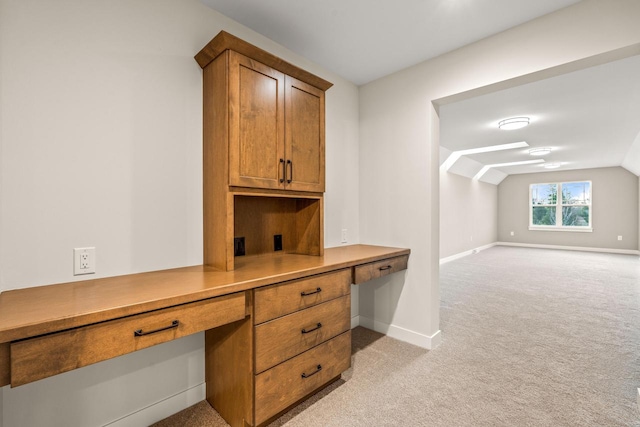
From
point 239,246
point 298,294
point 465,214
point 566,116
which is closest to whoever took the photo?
point 298,294

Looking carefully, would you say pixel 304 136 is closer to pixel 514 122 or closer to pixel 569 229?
pixel 514 122

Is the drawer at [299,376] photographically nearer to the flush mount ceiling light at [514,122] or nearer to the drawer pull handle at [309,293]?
the drawer pull handle at [309,293]

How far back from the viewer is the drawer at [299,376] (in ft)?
4.95

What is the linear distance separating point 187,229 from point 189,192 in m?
0.23

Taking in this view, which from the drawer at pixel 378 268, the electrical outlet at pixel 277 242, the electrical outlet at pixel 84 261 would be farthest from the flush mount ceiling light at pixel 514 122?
the electrical outlet at pixel 84 261

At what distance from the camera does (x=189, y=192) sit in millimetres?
1798

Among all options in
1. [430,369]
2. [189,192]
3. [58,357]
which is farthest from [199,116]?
[430,369]

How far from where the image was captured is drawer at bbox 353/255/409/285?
2.09 metres

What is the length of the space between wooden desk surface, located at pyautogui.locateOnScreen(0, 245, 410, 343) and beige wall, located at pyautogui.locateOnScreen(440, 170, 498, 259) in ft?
18.5

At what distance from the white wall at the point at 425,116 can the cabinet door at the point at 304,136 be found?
869 millimetres

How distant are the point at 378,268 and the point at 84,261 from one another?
1.83 meters

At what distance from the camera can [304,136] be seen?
2.06 m

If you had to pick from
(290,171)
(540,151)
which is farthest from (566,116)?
(290,171)

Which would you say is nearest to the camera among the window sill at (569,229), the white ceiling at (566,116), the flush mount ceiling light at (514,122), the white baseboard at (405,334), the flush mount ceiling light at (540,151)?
the white baseboard at (405,334)
